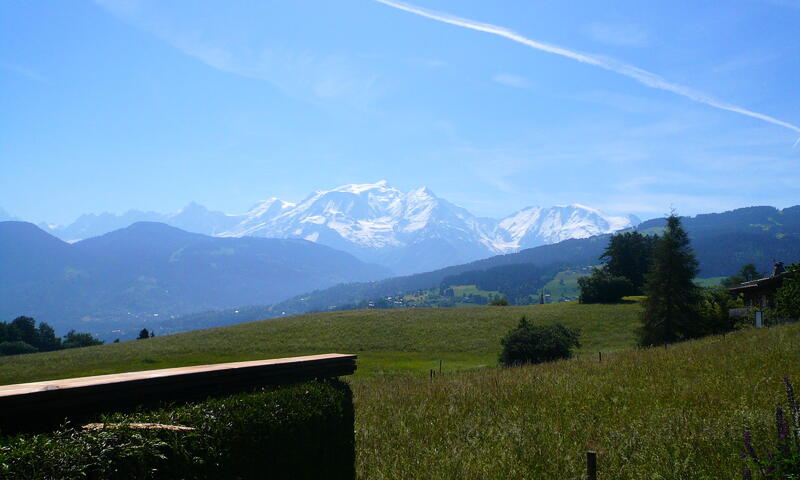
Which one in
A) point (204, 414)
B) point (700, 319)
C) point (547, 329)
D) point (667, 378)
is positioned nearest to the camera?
point (204, 414)

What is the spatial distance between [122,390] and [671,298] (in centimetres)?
5079

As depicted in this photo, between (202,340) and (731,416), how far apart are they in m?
72.1

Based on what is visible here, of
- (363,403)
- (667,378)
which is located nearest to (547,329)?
(667,378)

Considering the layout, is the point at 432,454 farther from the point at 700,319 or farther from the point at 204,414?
the point at 700,319

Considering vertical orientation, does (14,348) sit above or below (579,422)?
below

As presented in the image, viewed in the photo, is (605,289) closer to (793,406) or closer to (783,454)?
(793,406)

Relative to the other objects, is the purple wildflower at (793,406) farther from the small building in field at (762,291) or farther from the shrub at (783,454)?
the small building in field at (762,291)

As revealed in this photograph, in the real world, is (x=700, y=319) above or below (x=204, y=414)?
below

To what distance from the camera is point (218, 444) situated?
15.8ft

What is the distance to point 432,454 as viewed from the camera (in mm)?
8992

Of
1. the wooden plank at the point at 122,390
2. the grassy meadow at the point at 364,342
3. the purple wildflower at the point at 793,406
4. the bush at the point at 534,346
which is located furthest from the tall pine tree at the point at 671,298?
the wooden plank at the point at 122,390

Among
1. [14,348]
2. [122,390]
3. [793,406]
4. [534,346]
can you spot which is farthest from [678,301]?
[14,348]

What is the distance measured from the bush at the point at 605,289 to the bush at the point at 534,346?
59.3 meters

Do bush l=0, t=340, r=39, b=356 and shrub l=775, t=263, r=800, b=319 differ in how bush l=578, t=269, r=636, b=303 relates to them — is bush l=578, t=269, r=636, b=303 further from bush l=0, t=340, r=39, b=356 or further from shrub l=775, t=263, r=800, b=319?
bush l=0, t=340, r=39, b=356
